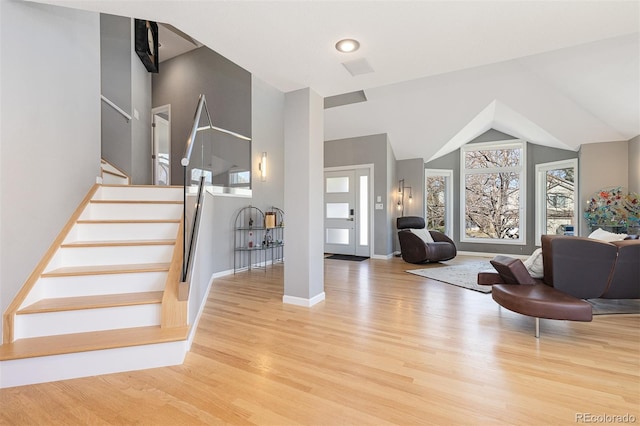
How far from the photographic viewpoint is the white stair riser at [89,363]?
172cm

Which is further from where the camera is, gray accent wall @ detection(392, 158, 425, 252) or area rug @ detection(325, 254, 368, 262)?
gray accent wall @ detection(392, 158, 425, 252)

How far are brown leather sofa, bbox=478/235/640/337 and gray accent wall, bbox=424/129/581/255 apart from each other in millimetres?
4570

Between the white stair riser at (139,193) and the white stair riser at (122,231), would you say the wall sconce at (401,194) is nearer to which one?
the white stair riser at (139,193)

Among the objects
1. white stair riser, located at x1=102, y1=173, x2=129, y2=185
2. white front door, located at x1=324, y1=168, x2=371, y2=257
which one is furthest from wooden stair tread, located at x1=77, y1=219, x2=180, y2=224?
white front door, located at x1=324, y1=168, x2=371, y2=257

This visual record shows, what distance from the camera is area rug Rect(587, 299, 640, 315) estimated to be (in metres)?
3.05

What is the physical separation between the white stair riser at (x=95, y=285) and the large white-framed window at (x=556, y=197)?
7662 millimetres

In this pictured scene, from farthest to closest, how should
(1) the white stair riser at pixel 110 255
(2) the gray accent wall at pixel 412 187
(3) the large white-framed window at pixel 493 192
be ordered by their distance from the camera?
(2) the gray accent wall at pixel 412 187, (3) the large white-framed window at pixel 493 192, (1) the white stair riser at pixel 110 255

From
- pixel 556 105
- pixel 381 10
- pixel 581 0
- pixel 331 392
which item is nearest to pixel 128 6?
pixel 381 10

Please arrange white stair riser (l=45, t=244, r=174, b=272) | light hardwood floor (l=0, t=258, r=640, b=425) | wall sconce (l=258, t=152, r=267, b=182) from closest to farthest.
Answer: light hardwood floor (l=0, t=258, r=640, b=425)
white stair riser (l=45, t=244, r=174, b=272)
wall sconce (l=258, t=152, r=267, b=182)

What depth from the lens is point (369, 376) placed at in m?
1.83

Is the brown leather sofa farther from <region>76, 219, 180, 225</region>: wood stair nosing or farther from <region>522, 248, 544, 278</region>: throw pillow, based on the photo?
<region>76, 219, 180, 225</region>: wood stair nosing

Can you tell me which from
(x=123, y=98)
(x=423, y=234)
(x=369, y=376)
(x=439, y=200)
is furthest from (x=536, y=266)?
(x=123, y=98)

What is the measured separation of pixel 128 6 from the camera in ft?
6.33

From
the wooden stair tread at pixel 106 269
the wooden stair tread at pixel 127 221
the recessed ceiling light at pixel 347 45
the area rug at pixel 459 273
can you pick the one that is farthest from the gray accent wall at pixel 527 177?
the wooden stair tread at pixel 106 269
